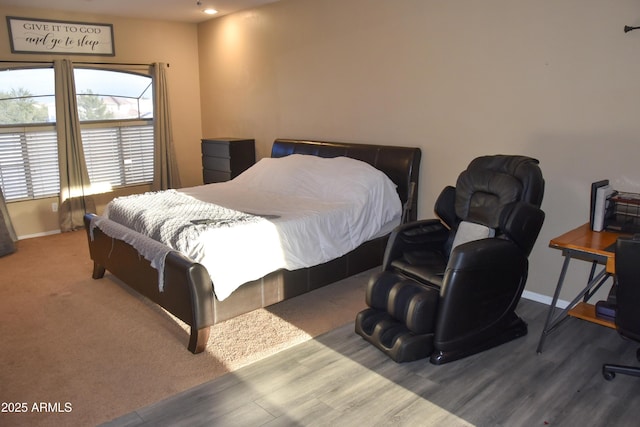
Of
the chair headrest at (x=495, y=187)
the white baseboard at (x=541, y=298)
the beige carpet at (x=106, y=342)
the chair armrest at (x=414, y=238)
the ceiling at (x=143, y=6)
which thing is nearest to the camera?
the beige carpet at (x=106, y=342)

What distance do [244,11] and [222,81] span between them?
100 cm

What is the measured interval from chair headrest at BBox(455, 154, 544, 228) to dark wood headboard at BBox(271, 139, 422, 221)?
834 millimetres

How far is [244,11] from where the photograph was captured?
223 inches

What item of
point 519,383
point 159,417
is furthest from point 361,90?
point 159,417

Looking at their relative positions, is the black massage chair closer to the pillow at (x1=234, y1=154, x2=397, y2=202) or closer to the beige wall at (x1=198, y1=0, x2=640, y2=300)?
the beige wall at (x1=198, y1=0, x2=640, y2=300)

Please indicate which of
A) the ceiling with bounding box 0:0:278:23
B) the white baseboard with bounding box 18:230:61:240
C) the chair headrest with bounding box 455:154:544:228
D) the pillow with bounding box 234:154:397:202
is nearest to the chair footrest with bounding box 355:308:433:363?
the chair headrest with bounding box 455:154:544:228

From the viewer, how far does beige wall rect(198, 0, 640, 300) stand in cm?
302

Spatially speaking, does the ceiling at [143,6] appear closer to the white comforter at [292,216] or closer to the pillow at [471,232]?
the white comforter at [292,216]

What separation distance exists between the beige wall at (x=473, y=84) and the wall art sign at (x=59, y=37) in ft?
6.40

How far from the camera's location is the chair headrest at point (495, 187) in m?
2.89

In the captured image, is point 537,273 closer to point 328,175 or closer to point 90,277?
point 328,175

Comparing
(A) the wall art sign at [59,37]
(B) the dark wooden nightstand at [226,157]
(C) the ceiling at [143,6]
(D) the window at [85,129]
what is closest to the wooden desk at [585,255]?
(B) the dark wooden nightstand at [226,157]

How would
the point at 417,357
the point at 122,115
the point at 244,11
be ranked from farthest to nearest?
the point at 122,115
the point at 244,11
the point at 417,357

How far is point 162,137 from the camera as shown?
6.29m
